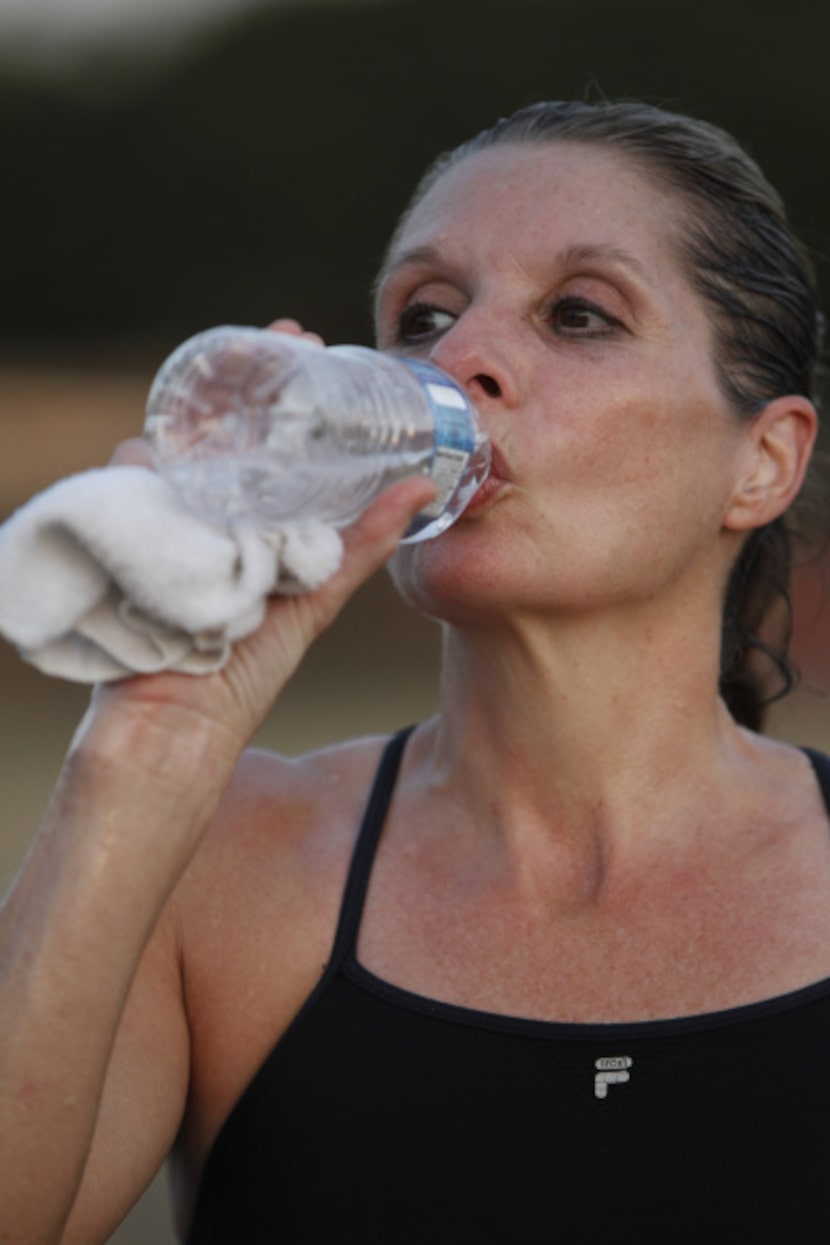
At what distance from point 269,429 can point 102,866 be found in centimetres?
51

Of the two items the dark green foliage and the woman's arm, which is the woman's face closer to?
the woman's arm

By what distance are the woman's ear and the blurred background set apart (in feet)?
34.9

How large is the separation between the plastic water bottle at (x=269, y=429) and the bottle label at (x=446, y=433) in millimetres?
65

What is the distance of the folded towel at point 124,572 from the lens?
173 centimetres

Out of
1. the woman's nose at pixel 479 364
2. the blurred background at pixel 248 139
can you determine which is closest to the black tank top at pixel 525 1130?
the woman's nose at pixel 479 364

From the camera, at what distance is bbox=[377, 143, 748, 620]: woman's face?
7.86ft

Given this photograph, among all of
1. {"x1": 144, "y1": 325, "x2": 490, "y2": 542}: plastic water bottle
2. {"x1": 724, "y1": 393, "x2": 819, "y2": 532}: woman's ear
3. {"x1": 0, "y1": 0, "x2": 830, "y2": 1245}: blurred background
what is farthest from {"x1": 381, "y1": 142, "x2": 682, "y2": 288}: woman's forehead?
{"x1": 0, "y1": 0, "x2": 830, "y2": 1245}: blurred background

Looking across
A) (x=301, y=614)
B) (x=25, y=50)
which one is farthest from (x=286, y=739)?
(x=25, y=50)

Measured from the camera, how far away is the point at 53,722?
10.5m

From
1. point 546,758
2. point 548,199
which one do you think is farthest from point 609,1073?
point 548,199

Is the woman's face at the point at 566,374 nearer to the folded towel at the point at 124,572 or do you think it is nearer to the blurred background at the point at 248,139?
the folded towel at the point at 124,572

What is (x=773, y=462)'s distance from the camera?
278 cm

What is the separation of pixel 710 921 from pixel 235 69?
48.0ft

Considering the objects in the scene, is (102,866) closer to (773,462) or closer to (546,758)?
(546,758)
